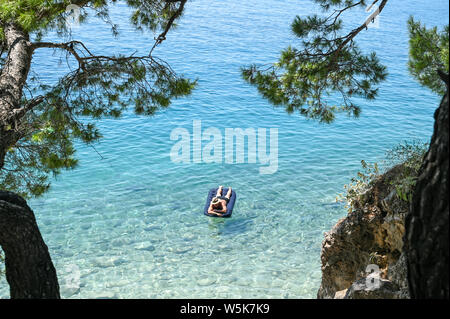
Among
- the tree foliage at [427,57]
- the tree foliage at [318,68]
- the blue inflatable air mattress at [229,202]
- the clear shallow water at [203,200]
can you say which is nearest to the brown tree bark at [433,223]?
the tree foliage at [427,57]

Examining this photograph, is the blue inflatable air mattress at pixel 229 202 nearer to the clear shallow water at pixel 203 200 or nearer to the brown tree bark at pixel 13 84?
the clear shallow water at pixel 203 200

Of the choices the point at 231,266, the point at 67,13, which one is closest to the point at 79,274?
the point at 231,266

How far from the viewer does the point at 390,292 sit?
3.89m

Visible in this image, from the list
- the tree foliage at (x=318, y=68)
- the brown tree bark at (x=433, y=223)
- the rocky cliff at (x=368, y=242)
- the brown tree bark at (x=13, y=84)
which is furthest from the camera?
the tree foliage at (x=318, y=68)

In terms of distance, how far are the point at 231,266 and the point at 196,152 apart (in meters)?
5.16

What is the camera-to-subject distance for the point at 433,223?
1.99 metres

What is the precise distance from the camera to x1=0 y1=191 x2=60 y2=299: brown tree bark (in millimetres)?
2945

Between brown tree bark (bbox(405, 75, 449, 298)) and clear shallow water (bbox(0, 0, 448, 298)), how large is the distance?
16.3ft

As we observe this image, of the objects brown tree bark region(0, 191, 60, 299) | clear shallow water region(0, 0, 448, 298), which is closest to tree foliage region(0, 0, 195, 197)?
brown tree bark region(0, 191, 60, 299)

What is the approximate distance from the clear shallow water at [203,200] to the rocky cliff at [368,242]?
1786 millimetres

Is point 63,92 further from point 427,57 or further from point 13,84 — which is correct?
point 427,57

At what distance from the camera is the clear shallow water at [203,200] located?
7.40 m
